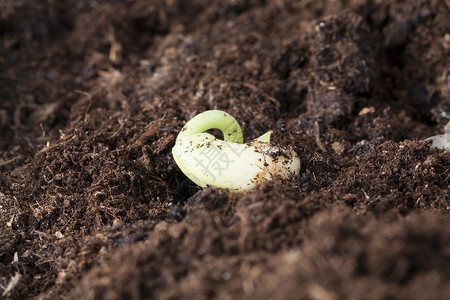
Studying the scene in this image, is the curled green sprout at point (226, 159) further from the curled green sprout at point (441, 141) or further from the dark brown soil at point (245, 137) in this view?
the curled green sprout at point (441, 141)

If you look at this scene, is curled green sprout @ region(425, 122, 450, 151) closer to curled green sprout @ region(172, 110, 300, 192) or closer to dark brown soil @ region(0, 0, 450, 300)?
dark brown soil @ region(0, 0, 450, 300)

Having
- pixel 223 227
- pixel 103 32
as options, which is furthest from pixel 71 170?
pixel 103 32

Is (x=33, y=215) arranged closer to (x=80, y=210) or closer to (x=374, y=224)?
(x=80, y=210)

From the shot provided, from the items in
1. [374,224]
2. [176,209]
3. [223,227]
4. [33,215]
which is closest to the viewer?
[374,224]

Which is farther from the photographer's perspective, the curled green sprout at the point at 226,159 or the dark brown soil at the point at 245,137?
the curled green sprout at the point at 226,159

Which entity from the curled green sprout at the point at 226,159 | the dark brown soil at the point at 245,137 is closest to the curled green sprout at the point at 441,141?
the dark brown soil at the point at 245,137

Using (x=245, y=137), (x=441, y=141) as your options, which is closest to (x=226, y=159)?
(x=245, y=137)
